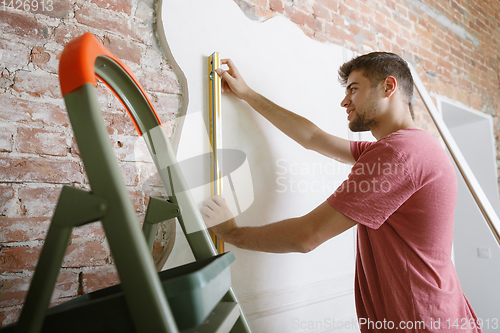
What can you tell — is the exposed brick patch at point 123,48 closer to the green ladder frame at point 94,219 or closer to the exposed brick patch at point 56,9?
the exposed brick patch at point 56,9

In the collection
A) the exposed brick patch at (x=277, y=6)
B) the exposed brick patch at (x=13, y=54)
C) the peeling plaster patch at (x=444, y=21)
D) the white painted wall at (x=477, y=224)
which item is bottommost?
the white painted wall at (x=477, y=224)

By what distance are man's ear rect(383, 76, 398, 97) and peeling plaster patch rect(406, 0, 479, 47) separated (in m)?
1.33

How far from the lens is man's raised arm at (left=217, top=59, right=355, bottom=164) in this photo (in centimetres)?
124

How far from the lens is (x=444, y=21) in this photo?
252 cm

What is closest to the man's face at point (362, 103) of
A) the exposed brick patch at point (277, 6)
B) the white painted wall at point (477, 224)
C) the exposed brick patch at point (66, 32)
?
the exposed brick patch at point (277, 6)

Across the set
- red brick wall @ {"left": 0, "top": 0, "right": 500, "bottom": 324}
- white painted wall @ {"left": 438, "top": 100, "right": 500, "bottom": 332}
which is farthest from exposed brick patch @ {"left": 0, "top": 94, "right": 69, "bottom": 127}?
white painted wall @ {"left": 438, "top": 100, "right": 500, "bottom": 332}

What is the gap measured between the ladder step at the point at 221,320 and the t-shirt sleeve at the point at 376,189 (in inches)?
18.1

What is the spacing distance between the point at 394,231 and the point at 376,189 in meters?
0.22

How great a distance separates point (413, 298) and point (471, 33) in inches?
112

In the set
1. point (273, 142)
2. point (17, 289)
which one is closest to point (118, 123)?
point (17, 289)

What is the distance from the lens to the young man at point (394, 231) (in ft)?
3.24

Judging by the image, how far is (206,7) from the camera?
4.04 feet

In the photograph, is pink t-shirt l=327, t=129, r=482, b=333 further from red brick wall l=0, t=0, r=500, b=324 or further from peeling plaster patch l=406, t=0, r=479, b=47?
peeling plaster patch l=406, t=0, r=479, b=47

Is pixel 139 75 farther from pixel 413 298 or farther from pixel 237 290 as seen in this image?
pixel 413 298
